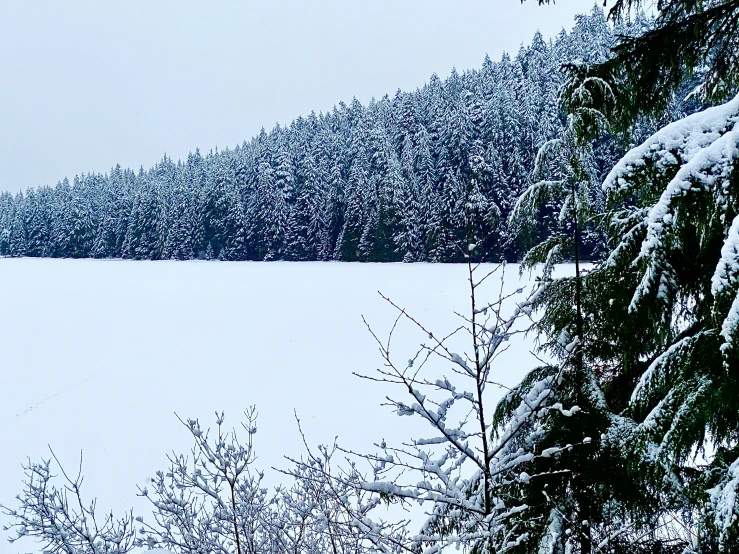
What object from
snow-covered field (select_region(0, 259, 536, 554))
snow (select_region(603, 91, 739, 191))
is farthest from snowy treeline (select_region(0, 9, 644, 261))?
snow (select_region(603, 91, 739, 191))

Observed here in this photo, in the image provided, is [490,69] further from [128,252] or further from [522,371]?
[128,252]

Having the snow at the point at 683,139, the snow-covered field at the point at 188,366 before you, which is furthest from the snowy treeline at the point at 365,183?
the snow at the point at 683,139

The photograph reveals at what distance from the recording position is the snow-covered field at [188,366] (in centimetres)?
1035

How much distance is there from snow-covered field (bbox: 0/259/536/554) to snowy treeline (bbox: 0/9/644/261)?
9354 millimetres

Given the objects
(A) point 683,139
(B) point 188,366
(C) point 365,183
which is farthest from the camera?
(C) point 365,183

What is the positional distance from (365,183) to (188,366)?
88.3ft

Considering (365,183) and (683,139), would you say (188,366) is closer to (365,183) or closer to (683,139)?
(683,139)

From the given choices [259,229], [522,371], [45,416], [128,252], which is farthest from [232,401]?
[128,252]

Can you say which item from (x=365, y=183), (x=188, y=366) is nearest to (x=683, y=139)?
(x=188, y=366)

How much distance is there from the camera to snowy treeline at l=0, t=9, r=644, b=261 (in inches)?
1332

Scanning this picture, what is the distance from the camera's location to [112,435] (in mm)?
10930

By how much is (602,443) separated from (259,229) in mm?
43631

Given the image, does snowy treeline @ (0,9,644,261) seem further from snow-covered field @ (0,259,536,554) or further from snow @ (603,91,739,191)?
snow @ (603,91,739,191)

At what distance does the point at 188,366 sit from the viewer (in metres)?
14.8
